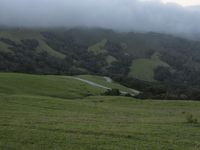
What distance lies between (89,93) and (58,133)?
256 feet

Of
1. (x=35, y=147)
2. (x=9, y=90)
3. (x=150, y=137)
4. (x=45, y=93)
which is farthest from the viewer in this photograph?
(x=45, y=93)

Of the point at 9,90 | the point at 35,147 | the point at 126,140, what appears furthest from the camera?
the point at 9,90

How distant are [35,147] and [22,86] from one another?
75209 millimetres

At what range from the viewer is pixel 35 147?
25.7 meters

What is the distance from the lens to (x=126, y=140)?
98.2ft

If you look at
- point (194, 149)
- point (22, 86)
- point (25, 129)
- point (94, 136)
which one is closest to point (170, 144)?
point (194, 149)

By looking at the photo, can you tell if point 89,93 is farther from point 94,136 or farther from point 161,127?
point 94,136

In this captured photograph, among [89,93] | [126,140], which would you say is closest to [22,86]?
[89,93]

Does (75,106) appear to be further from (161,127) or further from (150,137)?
(150,137)

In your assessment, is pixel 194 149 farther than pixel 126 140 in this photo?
No

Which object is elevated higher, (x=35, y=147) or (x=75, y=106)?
(x=35, y=147)

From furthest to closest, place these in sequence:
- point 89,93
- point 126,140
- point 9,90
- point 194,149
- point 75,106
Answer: point 89,93
point 9,90
point 75,106
point 126,140
point 194,149

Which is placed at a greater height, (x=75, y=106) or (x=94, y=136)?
(x=94, y=136)

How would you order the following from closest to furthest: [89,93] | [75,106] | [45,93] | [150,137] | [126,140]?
[126,140] < [150,137] < [75,106] < [45,93] < [89,93]
